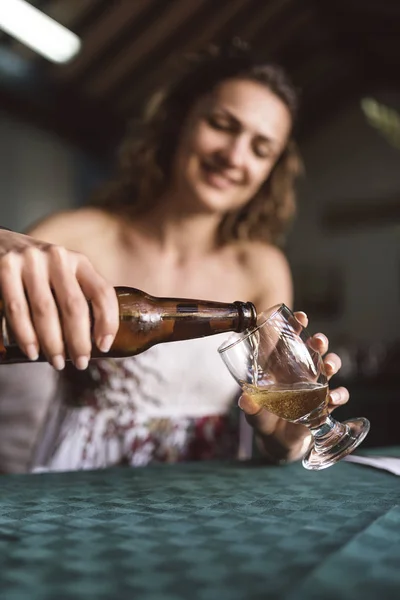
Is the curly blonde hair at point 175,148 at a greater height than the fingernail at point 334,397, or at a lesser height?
greater

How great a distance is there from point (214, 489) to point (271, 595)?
313mm

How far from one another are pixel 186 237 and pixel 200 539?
128 centimetres

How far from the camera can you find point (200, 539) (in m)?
0.44

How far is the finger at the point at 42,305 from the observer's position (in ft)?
1.74

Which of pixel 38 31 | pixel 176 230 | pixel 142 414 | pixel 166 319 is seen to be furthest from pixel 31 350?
pixel 38 31

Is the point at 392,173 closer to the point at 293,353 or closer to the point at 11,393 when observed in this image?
the point at 11,393

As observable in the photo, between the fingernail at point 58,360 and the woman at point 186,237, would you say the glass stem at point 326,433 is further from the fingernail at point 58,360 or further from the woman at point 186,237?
the woman at point 186,237

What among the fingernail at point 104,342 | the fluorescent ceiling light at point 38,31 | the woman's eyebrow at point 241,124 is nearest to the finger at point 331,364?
the fingernail at point 104,342

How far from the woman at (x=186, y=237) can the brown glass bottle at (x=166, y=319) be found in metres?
0.75

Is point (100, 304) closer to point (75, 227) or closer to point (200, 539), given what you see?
point (200, 539)

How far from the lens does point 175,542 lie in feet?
1.41

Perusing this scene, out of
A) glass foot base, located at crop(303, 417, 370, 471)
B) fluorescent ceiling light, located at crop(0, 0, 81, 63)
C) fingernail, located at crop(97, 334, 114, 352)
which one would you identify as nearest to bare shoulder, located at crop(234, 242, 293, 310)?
glass foot base, located at crop(303, 417, 370, 471)

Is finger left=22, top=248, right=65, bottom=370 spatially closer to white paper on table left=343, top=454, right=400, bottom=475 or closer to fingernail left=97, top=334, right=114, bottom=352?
fingernail left=97, top=334, right=114, bottom=352

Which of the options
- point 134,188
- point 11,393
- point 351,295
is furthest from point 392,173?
point 11,393
